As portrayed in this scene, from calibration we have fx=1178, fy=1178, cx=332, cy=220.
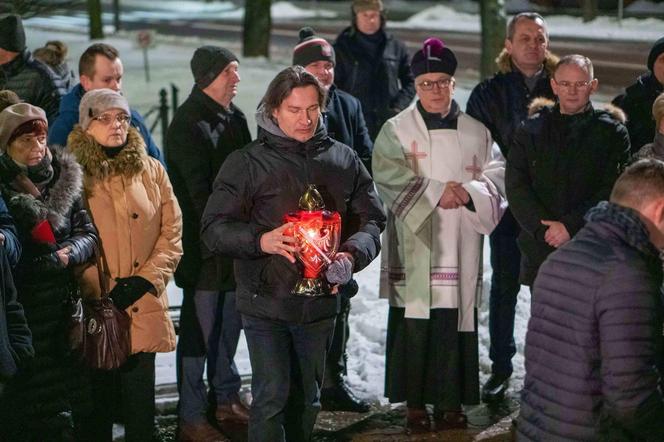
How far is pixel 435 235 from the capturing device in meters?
6.88

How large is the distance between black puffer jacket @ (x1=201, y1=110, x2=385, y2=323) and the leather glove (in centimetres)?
17

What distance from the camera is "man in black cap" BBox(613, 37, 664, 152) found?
741cm

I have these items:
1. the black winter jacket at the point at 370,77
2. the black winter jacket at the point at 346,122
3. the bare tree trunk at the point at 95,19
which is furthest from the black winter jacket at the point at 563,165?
the bare tree trunk at the point at 95,19

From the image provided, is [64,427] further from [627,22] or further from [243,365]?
[627,22]

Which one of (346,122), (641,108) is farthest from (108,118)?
(641,108)

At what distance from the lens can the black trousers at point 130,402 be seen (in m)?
6.22

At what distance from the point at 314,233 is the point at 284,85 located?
78 centimetres

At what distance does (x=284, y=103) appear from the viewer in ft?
18.2

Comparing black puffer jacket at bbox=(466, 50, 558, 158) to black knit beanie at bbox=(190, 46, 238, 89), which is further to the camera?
black puffer jacket at bbox=(466, 50, 558, 158)

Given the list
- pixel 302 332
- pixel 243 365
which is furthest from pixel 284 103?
pixel 243 365

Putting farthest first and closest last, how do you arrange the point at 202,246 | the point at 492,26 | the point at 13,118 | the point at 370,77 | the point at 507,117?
1. the point at 492,26
2. the point at 370,77
3. the point at 507,117
4. the point at 202,246
5. the point at 13,118

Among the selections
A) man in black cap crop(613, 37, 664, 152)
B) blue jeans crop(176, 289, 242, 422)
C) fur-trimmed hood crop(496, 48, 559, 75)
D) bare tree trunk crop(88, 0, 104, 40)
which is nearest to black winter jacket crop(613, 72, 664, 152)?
man in black cap crop(613, 37, 664, 152)

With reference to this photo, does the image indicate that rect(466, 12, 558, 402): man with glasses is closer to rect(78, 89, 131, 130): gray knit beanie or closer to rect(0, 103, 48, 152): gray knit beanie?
rect(78, 89, 131, 130): gray knit beanie

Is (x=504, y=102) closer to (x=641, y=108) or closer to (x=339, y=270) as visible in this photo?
(x=641, y=108)
